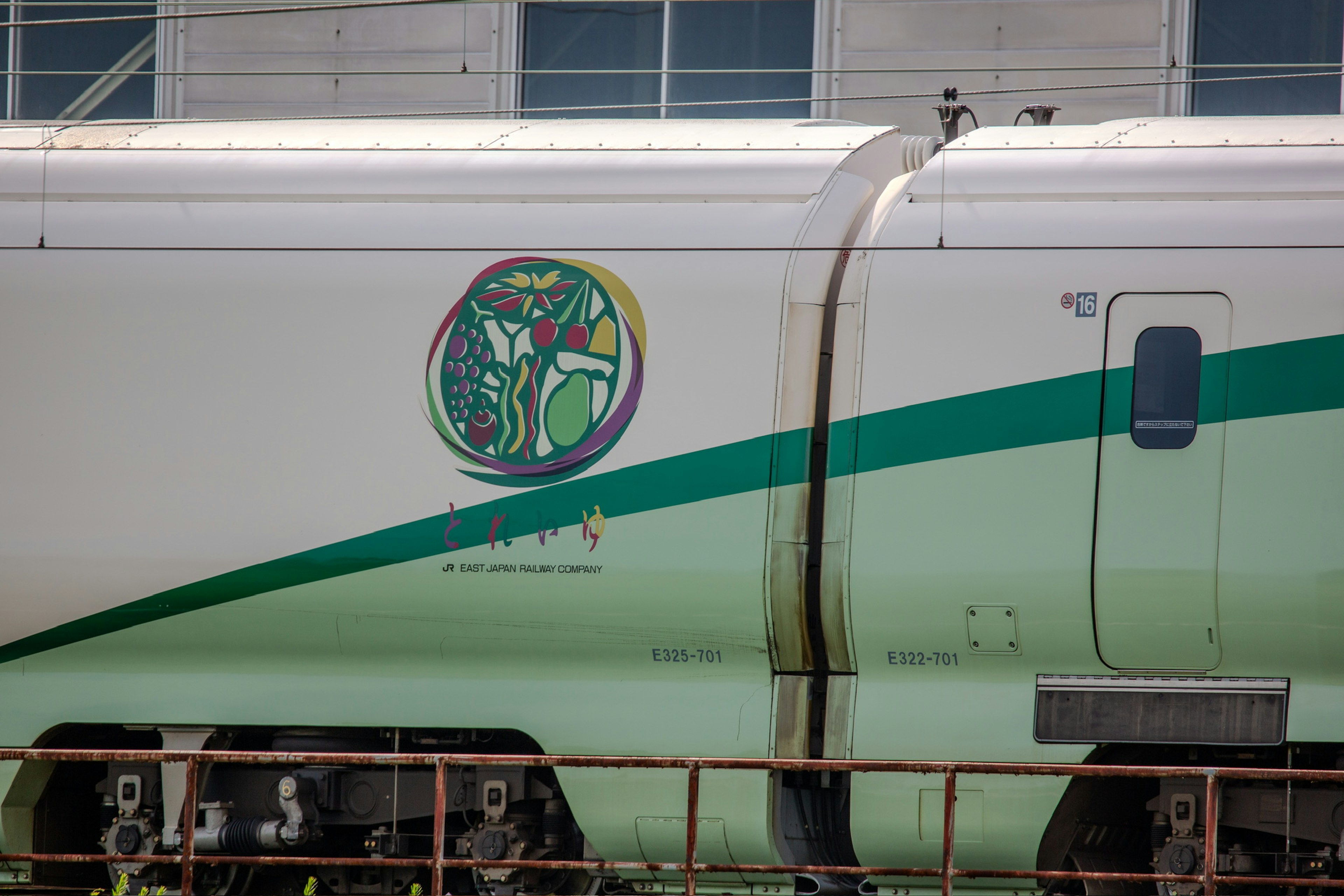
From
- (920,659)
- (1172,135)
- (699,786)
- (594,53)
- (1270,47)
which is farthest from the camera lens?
(594,53)

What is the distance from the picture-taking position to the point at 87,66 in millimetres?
11922

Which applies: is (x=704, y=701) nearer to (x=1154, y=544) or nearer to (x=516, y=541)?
(x=516, y=541)

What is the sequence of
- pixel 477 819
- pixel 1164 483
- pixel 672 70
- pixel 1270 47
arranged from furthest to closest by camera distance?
pixel 1270 47
pixel 672 70
pixel 477 819
pixel 1164 483

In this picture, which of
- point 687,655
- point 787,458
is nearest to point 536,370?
point 787,458

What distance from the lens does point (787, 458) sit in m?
5.56

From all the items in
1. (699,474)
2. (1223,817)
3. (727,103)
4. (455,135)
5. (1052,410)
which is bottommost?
(1223,817)

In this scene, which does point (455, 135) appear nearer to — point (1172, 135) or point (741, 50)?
point (1172, 135)

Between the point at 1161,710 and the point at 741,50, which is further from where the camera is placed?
the point at 741,50

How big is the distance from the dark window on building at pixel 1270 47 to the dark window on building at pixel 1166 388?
638cm

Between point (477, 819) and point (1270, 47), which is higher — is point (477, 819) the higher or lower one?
the lower one

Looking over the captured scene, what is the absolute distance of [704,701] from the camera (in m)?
5.66

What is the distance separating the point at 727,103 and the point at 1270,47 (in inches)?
228

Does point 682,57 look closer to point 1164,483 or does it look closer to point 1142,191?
point 1142,191

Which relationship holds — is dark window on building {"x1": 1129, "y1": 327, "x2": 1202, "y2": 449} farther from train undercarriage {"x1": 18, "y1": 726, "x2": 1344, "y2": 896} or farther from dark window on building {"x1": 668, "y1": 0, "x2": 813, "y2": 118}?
dark window on building {"x1": 668, "y1": 0, "x2": 813, "y2": 118}
